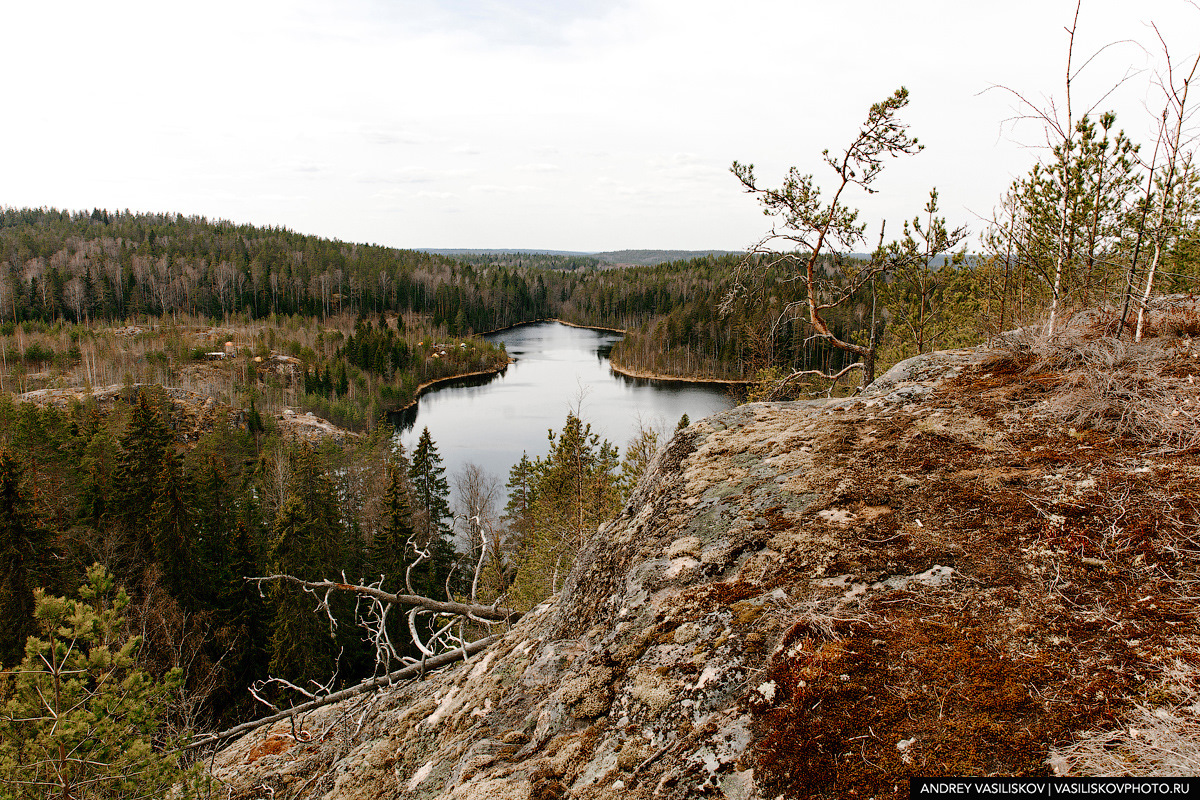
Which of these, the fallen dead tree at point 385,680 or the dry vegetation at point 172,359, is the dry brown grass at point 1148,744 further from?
the dry vegetation at point 172,359

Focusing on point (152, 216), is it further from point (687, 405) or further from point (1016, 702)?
point (1016, 702)

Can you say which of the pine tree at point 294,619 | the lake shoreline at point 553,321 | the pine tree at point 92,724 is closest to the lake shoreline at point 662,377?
the lake shoreline at point 553,321

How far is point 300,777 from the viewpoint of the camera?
2.74 metres

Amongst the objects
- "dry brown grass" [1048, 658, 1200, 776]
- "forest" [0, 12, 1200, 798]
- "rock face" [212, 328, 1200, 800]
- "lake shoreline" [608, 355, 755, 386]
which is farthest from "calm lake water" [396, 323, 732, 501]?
"dry brown grass" [1048, 658, 1200, 776]

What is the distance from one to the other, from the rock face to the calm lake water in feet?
88.0

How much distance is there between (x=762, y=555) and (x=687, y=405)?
55.0 meters

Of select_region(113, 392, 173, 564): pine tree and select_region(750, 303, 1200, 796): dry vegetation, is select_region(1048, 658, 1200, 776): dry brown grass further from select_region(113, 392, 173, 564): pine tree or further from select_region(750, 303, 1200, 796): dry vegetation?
select_region(113, 392, 173, 564): pine tree

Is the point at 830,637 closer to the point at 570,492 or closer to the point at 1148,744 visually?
the point at 1148,744

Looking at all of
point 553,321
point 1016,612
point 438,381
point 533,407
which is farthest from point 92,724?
point 553,321

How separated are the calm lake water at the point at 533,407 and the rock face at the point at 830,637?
26.8 meters

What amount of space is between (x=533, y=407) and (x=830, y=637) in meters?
56.6

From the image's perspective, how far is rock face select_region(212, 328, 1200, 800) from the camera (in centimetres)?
154

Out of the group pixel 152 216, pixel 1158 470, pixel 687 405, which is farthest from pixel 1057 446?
pixel 152 216

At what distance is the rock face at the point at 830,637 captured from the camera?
1.54 metres
